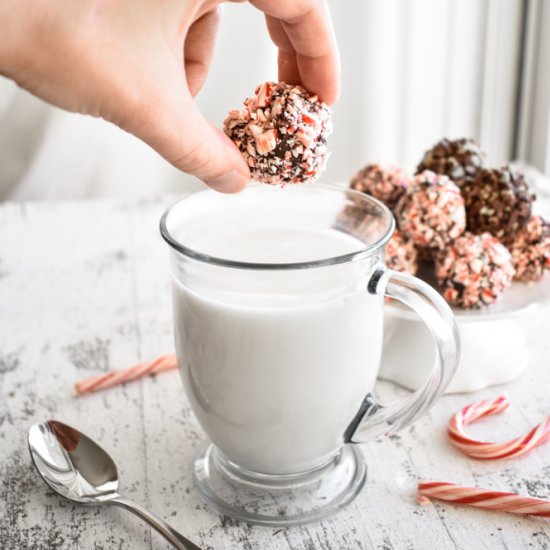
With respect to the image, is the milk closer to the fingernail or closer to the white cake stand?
the fingernail

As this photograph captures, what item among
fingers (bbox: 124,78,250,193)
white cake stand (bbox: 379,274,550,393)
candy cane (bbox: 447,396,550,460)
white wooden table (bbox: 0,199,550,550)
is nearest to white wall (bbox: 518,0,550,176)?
white wooden table (bbox: 0,199,550,550)

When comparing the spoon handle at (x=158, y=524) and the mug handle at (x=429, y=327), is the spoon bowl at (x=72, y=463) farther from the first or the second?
the mug handle at (x=429, y=327)

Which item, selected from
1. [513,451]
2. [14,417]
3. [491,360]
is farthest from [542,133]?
[14,417]

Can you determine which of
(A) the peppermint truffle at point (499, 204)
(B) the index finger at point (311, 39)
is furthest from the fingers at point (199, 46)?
(A) the peppermint truffle at point (499, 204)

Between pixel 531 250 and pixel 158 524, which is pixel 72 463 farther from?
pixel 531 250

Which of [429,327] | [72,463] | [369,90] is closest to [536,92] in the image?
[369,90]

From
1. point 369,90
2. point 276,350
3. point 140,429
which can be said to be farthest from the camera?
point 369,90
